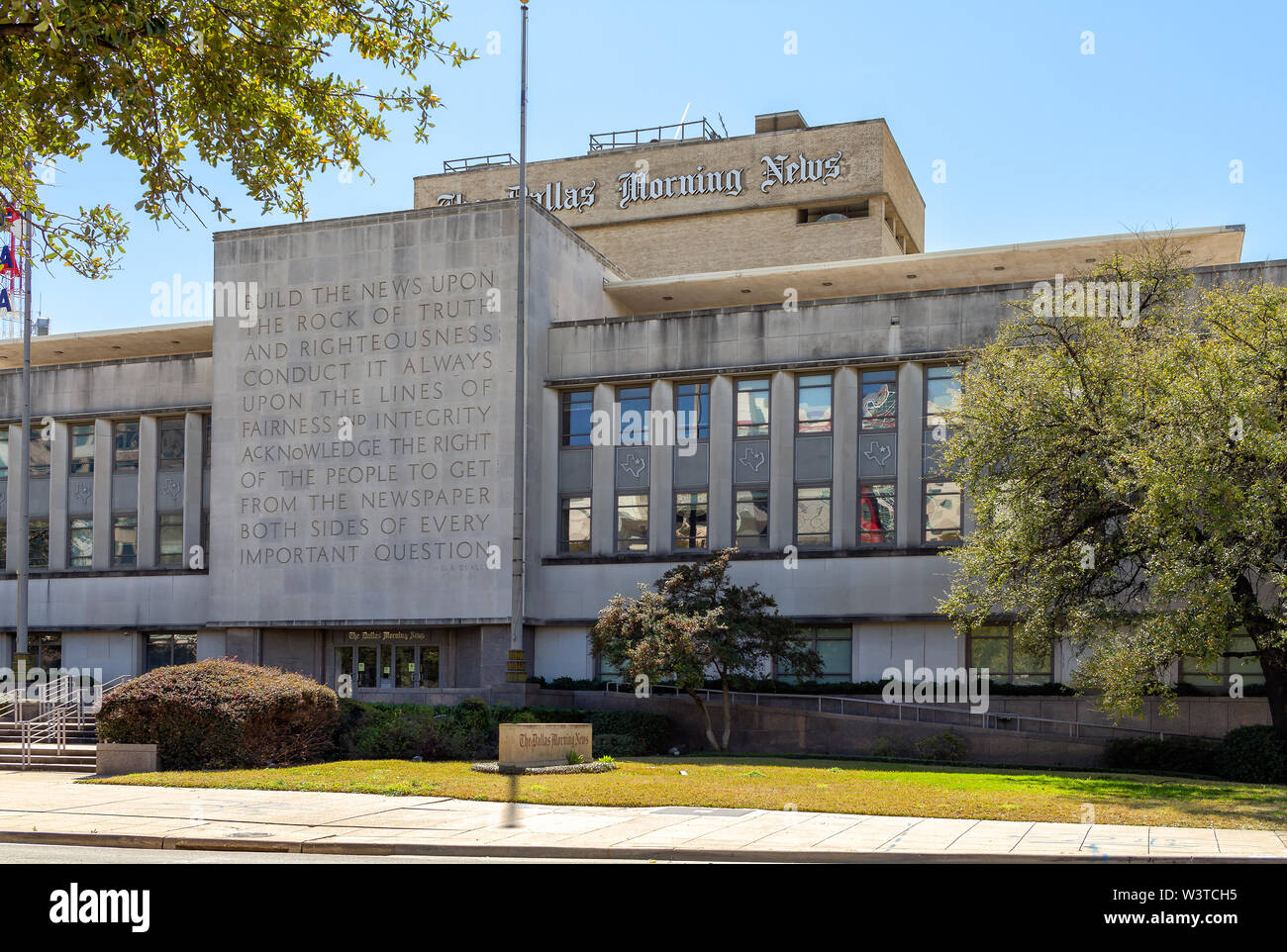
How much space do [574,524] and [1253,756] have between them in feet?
76.2

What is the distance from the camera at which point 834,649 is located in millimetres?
42375

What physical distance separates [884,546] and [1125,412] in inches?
594

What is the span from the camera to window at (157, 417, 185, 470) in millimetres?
50188

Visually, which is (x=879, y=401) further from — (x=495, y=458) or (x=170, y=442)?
(x=170, y=442)

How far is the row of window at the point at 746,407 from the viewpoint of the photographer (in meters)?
42.5

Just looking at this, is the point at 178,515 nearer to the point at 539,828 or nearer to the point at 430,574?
the point at 430,574

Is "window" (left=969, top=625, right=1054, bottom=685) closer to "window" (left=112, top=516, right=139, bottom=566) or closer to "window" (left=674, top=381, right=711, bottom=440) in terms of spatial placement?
"window" (left=674, top=381, right=711, bottom=440)

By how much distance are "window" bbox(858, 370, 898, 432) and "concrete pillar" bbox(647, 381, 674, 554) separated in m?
6.34

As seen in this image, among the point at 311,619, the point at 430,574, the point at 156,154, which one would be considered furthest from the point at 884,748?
the point at 156,154

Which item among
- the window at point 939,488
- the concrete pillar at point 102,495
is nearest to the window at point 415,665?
the concrete pillar at point 102,495

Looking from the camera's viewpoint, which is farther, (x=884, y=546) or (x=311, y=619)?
(x=311, y=619)

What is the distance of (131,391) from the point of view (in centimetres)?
5078

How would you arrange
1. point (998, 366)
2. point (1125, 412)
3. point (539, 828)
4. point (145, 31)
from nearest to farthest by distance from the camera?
point (145, 31) → point (539, 828) → point (1125, 412) → point (998, 366)

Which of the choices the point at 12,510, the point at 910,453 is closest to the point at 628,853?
the point at 910,453
